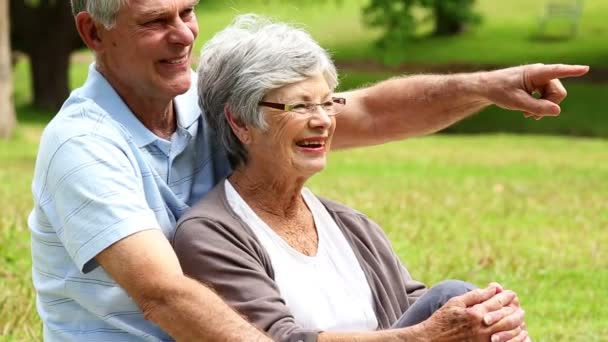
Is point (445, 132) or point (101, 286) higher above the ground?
point (101, 286)

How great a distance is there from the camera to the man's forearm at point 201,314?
3.32 m

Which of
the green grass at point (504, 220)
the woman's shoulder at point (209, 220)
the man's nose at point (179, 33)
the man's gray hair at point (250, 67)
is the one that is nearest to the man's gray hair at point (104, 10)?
the man's nose at point (179, 33)

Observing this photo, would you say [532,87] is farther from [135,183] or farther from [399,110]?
[135,183]

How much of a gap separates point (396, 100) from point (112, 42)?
4.10 ft

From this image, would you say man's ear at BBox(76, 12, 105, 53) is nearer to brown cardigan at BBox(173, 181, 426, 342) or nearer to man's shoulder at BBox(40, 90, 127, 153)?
man's shoulder at BBox(40, 90, 127, 153)

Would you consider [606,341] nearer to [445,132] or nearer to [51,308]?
[51,308]

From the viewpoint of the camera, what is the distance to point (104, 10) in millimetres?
3691

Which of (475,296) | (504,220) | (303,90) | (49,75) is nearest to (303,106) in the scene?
(303,90)

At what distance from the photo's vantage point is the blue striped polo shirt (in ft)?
11.3

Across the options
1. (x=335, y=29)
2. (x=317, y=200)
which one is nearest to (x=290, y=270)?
(x=317, y=200)

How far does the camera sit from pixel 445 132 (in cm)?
2619

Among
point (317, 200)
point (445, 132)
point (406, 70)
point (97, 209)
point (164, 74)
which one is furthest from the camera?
point (406, 70)

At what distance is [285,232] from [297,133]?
0.34 m

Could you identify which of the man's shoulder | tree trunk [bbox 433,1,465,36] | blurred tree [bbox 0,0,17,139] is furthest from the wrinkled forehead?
tree trunk [bbox 433,1,465,36]
